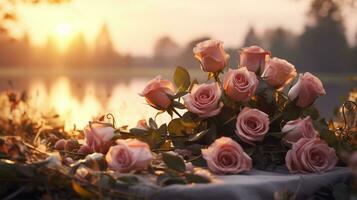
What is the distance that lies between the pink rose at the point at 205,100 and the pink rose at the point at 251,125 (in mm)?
104

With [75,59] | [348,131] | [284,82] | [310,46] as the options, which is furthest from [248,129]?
[75,59]

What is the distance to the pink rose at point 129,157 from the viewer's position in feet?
5.82

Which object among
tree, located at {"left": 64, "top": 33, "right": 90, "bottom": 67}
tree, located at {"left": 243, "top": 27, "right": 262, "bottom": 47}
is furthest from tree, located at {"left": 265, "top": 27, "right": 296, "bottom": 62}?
tree, located at {"left": 243, "top": 27, "right": 262, "bottom": 47}

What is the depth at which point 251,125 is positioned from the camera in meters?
2.08

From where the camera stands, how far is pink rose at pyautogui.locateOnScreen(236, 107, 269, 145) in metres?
2.05

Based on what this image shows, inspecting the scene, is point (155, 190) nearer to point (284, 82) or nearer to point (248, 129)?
point (248, 129)

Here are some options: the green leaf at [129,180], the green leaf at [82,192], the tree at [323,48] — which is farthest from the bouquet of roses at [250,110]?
the tree at [323,48]

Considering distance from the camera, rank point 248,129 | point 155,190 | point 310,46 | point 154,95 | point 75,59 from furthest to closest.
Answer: point 75,59, point 310,46, point 154,95, point 248,129, point 155,190

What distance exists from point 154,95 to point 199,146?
0.29 m

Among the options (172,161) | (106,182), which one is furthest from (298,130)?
(106,182)

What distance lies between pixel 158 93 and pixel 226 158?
45cm

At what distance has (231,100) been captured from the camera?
7.10 feet

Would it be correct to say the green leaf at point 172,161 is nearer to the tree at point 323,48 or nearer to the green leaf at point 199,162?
the green leaf at point 199,162

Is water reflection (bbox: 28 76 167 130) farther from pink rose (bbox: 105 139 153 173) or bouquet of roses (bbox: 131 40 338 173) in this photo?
pink rose (bbox: 105 139 153 173)
